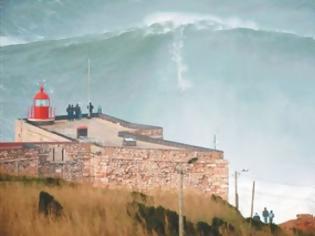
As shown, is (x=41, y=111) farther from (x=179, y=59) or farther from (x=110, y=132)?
(x=179, y=59)

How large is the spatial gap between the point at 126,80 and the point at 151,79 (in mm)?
665

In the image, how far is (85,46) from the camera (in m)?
19.6

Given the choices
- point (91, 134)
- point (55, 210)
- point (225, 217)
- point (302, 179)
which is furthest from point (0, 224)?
point (302, 179)

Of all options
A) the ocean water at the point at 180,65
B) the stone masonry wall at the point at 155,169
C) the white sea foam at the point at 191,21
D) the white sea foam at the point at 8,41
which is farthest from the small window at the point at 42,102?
the white sea foam at the point at 191,21

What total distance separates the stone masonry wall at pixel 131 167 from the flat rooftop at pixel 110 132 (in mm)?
193

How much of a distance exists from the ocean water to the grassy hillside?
7.85 metres

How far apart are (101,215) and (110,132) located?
2996 millimetres

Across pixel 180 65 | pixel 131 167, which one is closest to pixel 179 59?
pixel 180 65

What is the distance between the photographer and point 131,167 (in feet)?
15.6

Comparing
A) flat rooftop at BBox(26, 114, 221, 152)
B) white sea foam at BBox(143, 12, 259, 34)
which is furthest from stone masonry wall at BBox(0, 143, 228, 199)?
white sea foam at BBox(143, 12, 259, 34)

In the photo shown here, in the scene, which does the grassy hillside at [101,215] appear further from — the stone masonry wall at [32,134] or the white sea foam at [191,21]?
the white sea foam at [191,21]

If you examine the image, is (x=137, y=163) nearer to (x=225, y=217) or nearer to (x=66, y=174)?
(x=66, y=174)

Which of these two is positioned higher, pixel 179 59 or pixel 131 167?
pixel 179 59

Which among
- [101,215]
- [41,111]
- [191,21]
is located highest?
[191,21]
